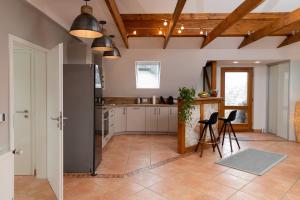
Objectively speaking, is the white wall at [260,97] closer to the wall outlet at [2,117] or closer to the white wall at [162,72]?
the white wall at [162,72]

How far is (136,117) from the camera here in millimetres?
6480

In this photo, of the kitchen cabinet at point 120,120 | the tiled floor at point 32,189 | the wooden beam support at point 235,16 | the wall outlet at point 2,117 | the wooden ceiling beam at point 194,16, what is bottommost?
the tiled floor at point 32,189

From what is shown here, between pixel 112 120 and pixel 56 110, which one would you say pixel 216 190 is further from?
pixel 112 120

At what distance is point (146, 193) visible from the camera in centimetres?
280

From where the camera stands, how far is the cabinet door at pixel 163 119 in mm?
6461

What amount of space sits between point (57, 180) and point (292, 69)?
238 inches

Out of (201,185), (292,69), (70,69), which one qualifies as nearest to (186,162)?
(201,185)

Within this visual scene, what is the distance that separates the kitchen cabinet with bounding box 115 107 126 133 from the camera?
6.38 m

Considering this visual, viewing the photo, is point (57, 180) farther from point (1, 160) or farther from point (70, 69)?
point (70, 69)

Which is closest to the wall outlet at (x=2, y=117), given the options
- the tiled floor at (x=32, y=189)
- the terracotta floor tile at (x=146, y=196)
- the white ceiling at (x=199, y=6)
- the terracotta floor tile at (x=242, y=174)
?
the tiled floor at (x=32, y=189)

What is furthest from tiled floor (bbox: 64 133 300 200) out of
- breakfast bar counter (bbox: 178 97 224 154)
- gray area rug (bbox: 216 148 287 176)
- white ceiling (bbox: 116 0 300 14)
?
white ceiling (bbox: 116 0 300 14)

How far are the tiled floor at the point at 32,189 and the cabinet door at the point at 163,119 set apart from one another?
3.84 metres

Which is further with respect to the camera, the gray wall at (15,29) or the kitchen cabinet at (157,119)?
the kitchen cabinet at (157,119)

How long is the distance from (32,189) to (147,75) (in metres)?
4.50
